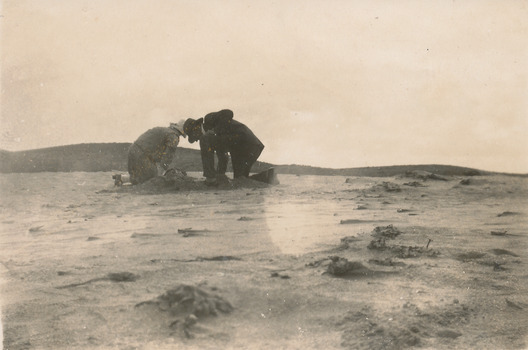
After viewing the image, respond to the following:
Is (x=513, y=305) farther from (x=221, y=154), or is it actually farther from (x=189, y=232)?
(x=221, y=154)

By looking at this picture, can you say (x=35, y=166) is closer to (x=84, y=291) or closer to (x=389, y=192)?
(x=389, y=192)

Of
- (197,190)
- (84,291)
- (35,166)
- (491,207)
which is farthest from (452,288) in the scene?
(35,166)

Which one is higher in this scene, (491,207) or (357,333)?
(491,207)

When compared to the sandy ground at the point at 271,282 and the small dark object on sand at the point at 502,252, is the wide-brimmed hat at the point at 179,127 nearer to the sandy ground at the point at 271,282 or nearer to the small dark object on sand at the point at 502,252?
the sandy ground at the point at 271,282

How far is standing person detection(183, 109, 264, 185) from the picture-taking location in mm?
8344

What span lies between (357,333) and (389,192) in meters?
5.01

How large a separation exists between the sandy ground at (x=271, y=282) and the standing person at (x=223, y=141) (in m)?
3.84

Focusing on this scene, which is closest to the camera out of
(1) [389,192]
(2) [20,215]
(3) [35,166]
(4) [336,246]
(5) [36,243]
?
(4) [336,246]

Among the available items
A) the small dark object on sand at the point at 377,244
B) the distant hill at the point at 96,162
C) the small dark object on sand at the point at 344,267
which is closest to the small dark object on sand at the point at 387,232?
the small dark object on sand at the point at 377,244

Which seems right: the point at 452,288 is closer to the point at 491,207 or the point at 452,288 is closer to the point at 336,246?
the point at 336,246

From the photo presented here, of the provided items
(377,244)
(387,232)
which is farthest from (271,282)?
(387,232)

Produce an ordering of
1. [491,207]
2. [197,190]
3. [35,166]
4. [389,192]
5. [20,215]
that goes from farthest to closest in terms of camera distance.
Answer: [35,166] → [197,190] → [389,192] → [20,215] → [491,207]

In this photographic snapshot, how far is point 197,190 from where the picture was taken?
7582 millimetres

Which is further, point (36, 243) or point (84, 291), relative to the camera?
point (36, 243)
